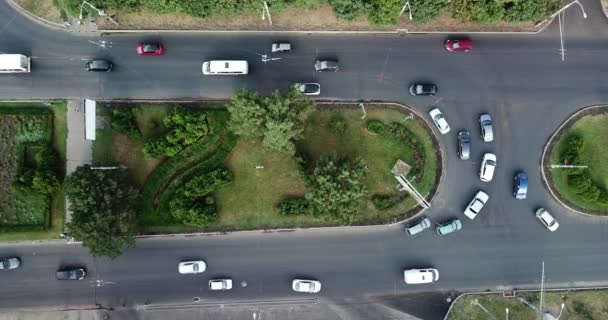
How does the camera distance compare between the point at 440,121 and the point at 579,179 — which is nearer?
the point at 579,179

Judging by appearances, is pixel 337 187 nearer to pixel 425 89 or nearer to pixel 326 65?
pixel 326 65

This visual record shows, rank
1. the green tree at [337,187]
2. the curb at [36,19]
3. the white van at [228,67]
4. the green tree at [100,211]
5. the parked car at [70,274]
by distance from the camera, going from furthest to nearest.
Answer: the curb at [36,19] → the white van at [228,67] → the parked car at [70,274] → the green tree at [337,187] → the green tree at [100,211]

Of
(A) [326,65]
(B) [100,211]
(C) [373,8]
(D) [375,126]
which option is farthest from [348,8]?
(B) [100,211]

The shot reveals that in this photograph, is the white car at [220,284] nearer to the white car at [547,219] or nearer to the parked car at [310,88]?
the parked car at [310,88]

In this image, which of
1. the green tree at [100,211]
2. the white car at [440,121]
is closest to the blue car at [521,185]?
the white car at [440,121]

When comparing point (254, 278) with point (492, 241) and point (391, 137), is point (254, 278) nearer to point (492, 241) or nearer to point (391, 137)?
point (391, 137)

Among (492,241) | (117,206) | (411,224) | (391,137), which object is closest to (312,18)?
(391,137)

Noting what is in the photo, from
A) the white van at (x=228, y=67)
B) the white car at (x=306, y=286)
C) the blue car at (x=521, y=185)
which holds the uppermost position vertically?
the white van at (x=228, y=67)
